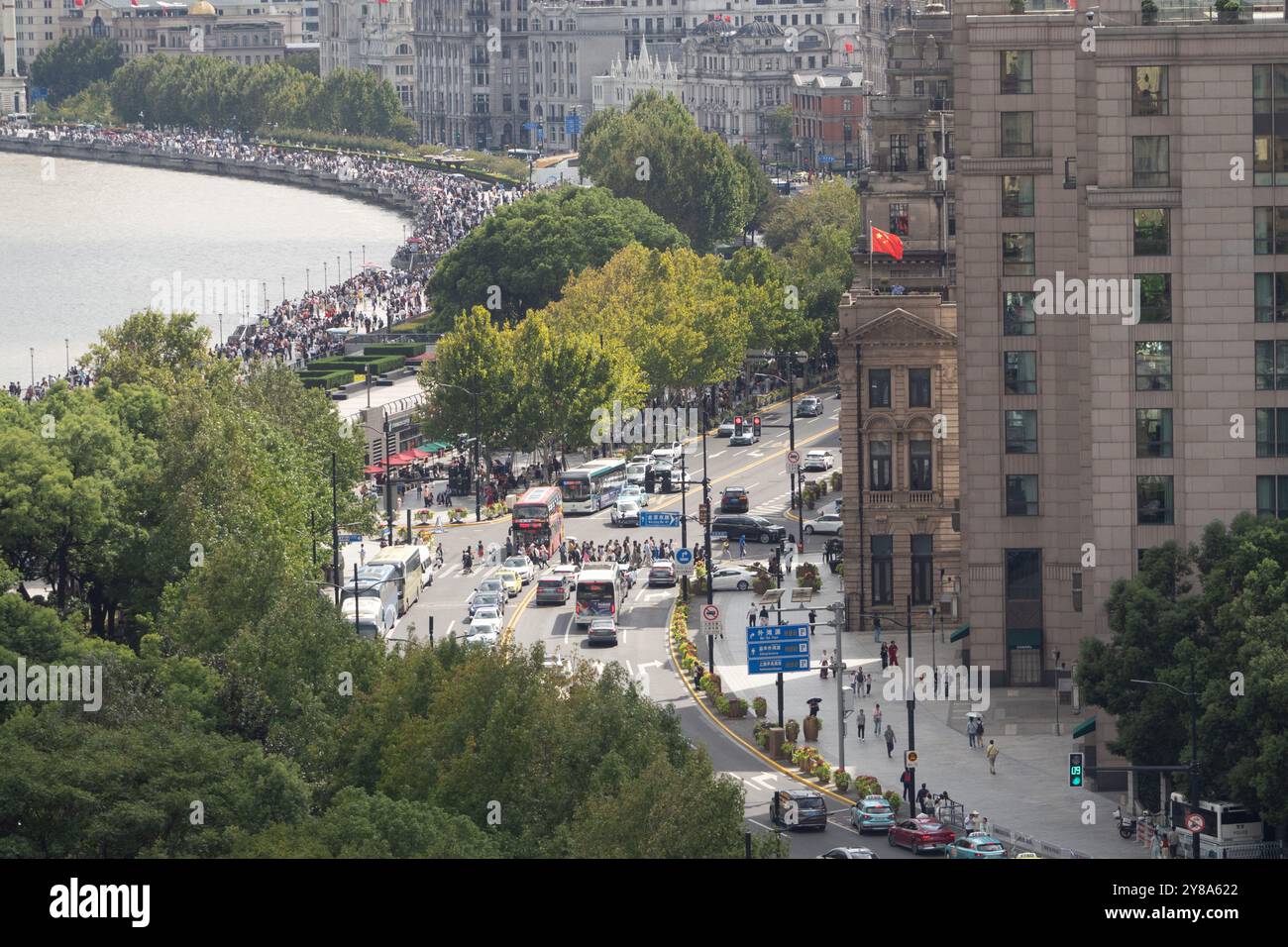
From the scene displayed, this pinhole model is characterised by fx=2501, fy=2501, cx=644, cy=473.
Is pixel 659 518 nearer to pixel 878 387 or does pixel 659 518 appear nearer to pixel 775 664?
pixel 878 387

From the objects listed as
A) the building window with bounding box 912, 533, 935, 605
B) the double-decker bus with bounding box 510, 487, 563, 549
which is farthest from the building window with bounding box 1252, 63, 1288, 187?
the double-decker bus with bounding box 510, 487, 563, 549

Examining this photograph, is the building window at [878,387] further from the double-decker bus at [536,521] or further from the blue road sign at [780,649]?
the double-decker bus at [536,521]

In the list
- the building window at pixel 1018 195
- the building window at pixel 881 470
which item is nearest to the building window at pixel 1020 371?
the building window at pixel 1018 195

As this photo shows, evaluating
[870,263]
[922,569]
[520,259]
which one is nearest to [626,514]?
[870,263]

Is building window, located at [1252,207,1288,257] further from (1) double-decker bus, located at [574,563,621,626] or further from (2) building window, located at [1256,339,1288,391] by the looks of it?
(1) double-decker bus, located at [574,563,621,626]
